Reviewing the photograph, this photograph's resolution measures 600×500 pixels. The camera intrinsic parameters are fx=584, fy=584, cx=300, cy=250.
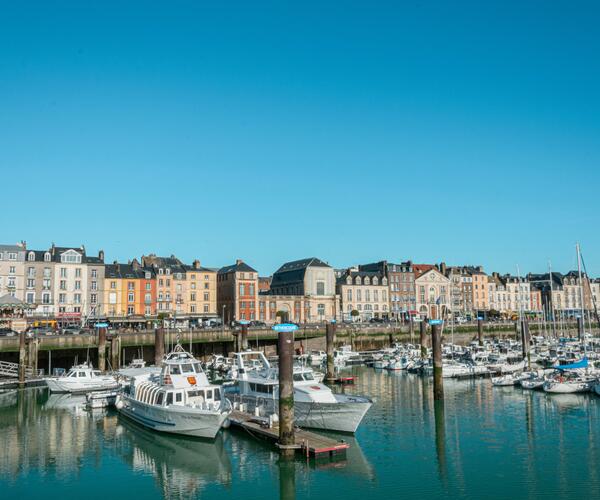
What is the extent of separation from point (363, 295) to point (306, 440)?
84323mm

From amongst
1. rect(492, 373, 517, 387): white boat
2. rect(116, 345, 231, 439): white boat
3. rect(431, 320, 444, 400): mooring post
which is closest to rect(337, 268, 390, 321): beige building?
rect(492, 373, 517, 387): white boat

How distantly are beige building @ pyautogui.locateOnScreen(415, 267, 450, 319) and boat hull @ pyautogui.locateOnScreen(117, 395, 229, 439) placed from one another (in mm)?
87662

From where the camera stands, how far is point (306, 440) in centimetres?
2738

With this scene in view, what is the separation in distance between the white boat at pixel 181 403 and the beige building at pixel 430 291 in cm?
8582

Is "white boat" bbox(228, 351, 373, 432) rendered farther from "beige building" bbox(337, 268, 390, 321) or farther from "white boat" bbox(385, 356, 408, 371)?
"beige building" bbox(337, 268, 390, 321)

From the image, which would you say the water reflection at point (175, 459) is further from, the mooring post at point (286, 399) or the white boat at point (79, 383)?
the white boat at point (79, 383)

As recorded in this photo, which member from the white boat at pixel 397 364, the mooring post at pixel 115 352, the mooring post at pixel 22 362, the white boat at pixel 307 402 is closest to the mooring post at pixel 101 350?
the mooring post at pixel 115 352

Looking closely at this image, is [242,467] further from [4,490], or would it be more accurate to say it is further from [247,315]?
[247,315]

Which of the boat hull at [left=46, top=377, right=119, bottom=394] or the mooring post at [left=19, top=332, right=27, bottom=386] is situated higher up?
the mooring post at [left=19, top=332, right=27, bottom=386]

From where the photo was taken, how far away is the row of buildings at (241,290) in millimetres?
83562

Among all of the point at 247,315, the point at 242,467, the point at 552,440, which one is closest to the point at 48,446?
the point at 242,467

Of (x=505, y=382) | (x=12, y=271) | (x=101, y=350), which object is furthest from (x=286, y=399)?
(x=12, y=271)

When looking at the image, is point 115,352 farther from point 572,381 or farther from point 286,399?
point 572,381

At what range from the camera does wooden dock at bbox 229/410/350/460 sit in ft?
88.3
